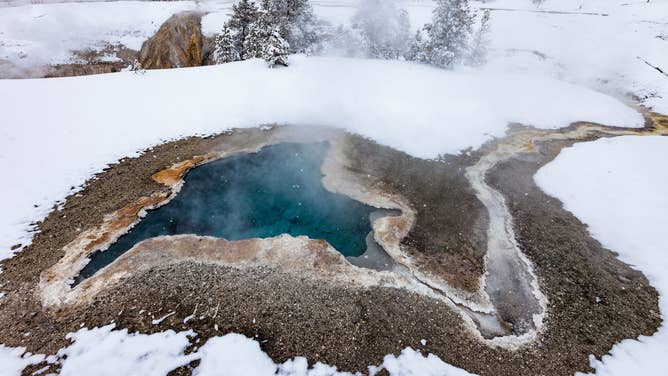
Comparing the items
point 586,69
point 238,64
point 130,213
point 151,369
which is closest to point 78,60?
point 238,64

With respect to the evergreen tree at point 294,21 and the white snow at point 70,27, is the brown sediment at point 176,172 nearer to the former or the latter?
the evergreen tree at point 294,21

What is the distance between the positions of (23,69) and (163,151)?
3959cm

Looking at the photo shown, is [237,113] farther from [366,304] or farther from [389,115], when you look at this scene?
[366,304]

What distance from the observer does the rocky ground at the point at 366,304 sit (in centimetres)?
789

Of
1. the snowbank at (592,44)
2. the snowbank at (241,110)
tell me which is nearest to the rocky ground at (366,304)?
the snowbank at (241,110)

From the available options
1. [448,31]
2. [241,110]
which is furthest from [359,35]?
[241,110]

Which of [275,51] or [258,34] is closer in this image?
[275,51]

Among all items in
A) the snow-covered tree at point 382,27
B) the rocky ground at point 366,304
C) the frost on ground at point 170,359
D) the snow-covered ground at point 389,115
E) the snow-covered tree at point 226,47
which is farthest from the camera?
the snow-covered tree at point 382,27

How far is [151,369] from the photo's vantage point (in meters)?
7.13

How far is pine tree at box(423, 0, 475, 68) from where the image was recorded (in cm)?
2758

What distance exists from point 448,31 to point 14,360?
109 ft

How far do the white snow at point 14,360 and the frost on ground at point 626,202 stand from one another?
13574 mm

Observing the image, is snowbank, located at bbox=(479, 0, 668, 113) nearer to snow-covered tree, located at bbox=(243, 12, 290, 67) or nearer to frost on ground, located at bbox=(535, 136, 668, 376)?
frost on ground, located at bbox=(535, 136, 668, 376)

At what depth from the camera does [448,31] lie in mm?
28219
